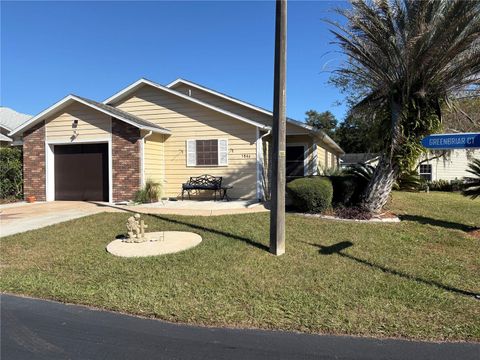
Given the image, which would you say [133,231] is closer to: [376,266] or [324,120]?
[376,266]

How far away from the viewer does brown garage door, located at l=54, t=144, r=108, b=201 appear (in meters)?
15.3

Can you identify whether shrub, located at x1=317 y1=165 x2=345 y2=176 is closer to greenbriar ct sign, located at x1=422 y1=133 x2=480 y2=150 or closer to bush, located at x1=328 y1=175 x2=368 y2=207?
bush, located at x1=328 y1=175 x2=368 y2=207

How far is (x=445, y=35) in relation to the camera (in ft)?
29.9

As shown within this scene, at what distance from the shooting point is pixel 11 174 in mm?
16422

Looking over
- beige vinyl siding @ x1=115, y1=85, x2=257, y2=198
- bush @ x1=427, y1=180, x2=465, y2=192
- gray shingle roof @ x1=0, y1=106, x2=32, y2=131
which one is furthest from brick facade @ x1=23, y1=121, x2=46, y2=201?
bush @ x1=427, y1=180, x2=465, y2=192

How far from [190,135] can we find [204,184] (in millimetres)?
2127

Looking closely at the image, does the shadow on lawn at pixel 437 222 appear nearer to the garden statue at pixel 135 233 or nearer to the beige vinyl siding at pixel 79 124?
the garden statue at pixel 135 233

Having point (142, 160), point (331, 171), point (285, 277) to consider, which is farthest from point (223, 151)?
point (285, 277)

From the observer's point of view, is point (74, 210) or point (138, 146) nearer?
point (74, 210)

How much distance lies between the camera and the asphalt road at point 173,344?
3.84m

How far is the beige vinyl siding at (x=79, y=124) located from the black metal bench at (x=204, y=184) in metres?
3.48

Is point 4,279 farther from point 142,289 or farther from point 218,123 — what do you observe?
point 218,123

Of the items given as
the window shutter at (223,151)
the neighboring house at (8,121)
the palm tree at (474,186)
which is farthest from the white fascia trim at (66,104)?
the palm tree at (474,186)

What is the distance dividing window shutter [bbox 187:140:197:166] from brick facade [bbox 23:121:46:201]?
5685 mm
